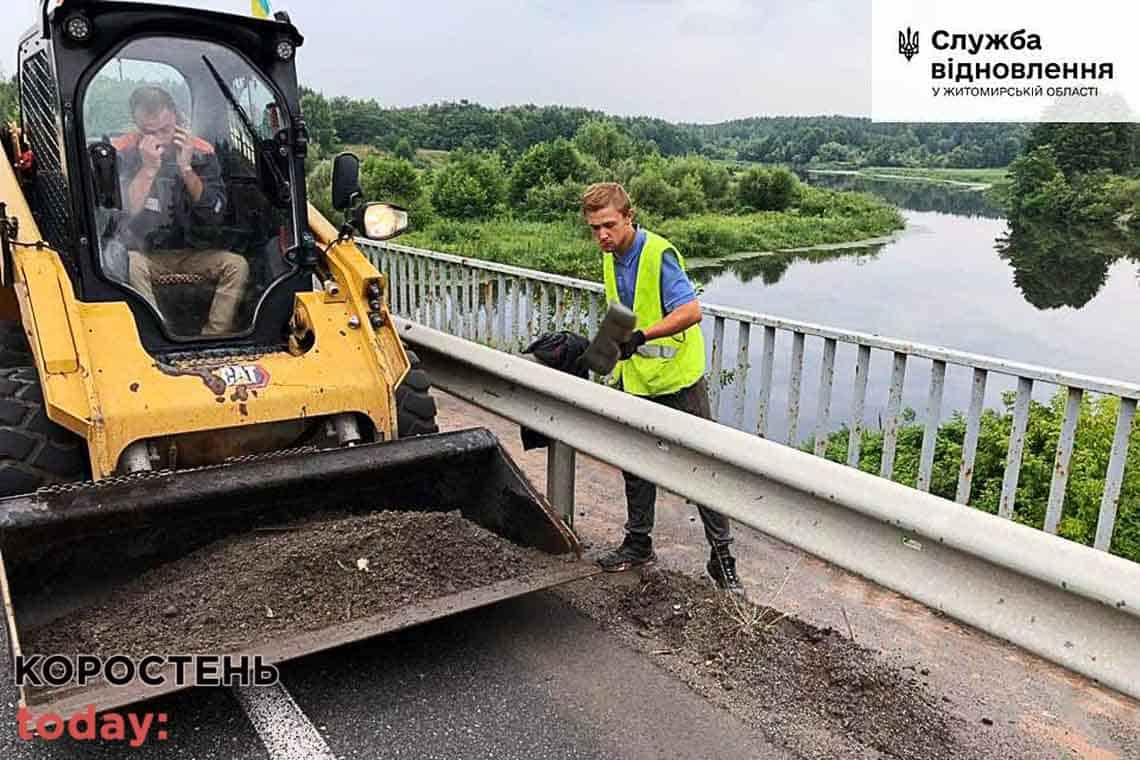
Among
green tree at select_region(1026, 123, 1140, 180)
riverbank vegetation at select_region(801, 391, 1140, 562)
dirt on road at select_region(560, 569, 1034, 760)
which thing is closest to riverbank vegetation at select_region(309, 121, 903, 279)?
green tree at select_region(1026, 123, 1140, 180)

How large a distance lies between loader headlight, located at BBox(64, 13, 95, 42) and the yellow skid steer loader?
0.01 metres

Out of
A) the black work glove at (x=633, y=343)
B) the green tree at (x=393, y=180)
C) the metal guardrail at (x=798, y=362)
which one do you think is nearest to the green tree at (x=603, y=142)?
the green tree at (x=393, y=180)

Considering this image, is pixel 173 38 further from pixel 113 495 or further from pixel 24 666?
pixel 24 666

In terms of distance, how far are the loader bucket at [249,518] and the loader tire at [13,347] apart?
173 centimetres

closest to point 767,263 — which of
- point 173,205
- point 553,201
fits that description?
point 553,201

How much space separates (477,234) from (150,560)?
3622 cm

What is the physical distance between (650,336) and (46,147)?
2.92 metres

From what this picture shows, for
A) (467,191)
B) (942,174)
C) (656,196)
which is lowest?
(656,196)

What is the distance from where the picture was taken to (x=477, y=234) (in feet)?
127

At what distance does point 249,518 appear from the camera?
3.44 m

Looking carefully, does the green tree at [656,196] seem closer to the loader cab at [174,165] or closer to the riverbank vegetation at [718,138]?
the riverbank vegetation at [718,138]

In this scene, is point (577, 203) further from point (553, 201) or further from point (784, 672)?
point (784, 672)

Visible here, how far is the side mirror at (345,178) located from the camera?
4684 millimetres

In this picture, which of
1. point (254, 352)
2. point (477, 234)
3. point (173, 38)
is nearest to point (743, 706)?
point (254, 352)
